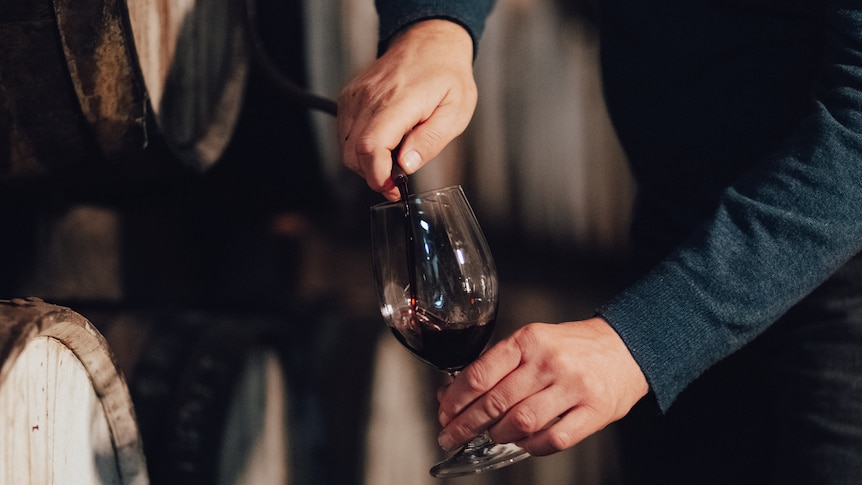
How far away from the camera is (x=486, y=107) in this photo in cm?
148

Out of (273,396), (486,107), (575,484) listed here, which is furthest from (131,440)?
(486,107)

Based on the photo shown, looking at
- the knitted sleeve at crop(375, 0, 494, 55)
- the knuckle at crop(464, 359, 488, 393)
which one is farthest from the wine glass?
the knitted sleeve at crop(375, 0, 494, 55)

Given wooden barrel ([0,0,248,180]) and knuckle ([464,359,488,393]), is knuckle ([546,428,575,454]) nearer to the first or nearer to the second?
knuckle ([464,359,488,393])

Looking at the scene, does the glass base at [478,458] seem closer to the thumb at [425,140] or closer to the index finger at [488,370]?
the index finger at [488,370]

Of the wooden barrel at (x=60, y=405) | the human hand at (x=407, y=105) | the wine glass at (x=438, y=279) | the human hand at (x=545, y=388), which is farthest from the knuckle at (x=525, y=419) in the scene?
the wooden barrel at (x=60, y=405)

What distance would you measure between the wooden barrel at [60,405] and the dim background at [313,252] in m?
0.18

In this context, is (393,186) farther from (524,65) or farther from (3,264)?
(524,65)

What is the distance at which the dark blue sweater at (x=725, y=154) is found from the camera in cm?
73

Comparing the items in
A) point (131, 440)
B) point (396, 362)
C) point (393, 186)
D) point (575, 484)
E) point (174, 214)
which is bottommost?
point (575, 484)

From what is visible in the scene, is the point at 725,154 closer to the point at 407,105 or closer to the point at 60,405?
the point at 407,105

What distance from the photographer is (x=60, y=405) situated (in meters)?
0.71

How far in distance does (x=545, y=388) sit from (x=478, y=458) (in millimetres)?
156

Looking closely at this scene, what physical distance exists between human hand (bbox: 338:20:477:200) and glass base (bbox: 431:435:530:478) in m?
0.28

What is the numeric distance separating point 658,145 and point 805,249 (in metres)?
0.28
